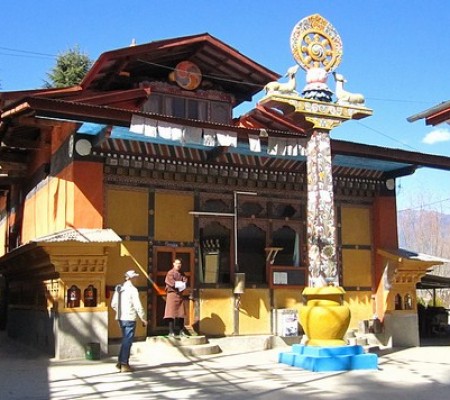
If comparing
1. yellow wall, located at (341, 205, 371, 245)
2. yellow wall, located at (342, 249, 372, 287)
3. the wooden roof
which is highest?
the wooden roof

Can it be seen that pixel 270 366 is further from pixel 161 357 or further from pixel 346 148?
pixel 346 148

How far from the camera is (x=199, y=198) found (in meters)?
13.9

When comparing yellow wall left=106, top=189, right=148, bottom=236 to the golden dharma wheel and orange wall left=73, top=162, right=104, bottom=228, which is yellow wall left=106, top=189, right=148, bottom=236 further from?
the golden dharma wheel

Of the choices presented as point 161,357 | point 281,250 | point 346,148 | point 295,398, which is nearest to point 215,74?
point 346,148

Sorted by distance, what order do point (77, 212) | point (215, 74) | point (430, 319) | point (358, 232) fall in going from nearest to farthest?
1. point (77, 212)
2. point (215, 74)
3. point (358, 232)
4. point (430, 319)

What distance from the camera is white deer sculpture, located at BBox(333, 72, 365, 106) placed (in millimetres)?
11492

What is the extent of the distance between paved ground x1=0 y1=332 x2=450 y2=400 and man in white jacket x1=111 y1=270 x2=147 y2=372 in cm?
29

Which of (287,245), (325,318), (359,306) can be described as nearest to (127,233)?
(287,245)

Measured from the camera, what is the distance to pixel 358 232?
51.4ft

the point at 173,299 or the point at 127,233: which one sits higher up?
the point at 127,233

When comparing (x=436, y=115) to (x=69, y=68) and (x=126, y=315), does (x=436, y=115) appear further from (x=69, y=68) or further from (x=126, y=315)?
(x=69, y=68)

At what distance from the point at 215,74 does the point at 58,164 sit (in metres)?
4.19

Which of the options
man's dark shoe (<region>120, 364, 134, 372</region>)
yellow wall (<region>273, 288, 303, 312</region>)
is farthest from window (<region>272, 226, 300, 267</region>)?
man's dark shoe (<region>120, 364, 134, 372</region>)

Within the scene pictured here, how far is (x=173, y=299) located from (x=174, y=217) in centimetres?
204
